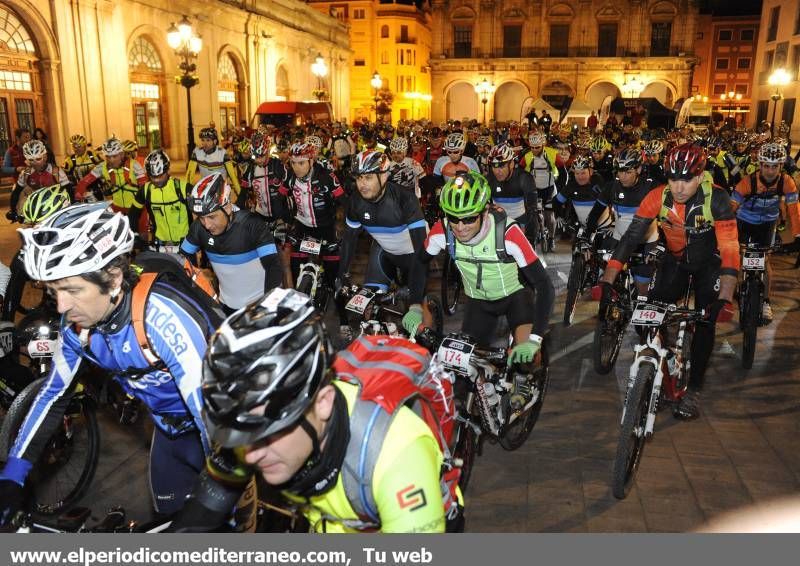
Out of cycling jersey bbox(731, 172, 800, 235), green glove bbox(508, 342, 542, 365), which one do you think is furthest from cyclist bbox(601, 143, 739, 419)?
cycling jersey bbox(731, 172, 800, 235)

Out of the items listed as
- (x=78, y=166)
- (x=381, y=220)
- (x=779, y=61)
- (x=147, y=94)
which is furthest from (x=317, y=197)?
(x=779, y=61)

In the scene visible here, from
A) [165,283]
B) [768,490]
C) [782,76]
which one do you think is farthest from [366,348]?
[782,76]

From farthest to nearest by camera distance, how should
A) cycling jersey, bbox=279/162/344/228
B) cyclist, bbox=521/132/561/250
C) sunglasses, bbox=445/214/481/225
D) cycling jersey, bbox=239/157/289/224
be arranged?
cyclist, bbox=521/132/561/250
cycling jersey, bbox=239/157/289/224
cycling jersey, bbox=279/162/344/228
sunglasses, bbox=445/214/481/225

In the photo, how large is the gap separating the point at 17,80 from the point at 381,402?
24888mm

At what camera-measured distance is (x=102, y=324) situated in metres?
2.89

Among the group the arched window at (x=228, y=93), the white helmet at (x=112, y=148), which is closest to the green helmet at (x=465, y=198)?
the white helmet at (x=112, y=148)

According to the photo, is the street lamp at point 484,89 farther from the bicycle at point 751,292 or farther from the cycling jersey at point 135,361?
the cycling jersey at point 135,361

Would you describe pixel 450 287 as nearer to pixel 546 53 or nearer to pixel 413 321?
pixel 413 321

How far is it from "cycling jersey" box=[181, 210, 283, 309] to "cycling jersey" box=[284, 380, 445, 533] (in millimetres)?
3945

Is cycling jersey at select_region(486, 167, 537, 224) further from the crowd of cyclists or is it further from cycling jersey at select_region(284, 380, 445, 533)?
cycling jersey at select_region(284, 380, 445, 533)

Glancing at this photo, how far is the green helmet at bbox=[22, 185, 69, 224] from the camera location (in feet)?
18.5

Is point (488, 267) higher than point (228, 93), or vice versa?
point (228, 93)

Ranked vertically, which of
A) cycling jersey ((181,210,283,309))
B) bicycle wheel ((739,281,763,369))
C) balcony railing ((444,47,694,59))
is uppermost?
balcony railing ((444,47,694,59))

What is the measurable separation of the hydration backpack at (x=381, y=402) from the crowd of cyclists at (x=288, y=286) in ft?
0.10
